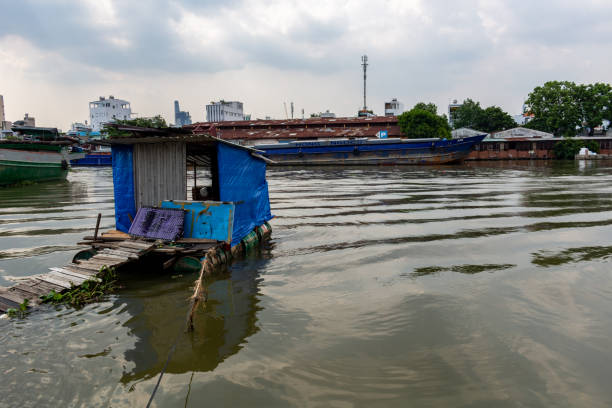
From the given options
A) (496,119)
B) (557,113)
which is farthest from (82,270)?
(496,119)

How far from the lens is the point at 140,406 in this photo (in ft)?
11.7

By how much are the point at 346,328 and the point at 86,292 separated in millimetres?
3925

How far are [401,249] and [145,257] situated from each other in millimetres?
5424

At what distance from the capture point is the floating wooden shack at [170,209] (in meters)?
6.93

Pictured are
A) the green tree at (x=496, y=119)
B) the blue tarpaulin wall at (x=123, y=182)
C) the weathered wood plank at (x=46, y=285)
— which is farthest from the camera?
the green tree at (x=496, y=119)

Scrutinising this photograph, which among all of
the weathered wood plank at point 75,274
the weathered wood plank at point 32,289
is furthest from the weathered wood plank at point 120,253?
the weathered wood plank at point 32,289

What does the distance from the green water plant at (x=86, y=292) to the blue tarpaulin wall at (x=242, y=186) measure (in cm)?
244

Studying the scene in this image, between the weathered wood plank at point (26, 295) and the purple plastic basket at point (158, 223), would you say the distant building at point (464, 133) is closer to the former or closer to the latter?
the purple plastic basket at point (158, 223)

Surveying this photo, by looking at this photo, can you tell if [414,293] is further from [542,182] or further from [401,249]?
[542,182]

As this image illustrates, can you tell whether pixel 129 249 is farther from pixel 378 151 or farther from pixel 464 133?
pixel 464 133

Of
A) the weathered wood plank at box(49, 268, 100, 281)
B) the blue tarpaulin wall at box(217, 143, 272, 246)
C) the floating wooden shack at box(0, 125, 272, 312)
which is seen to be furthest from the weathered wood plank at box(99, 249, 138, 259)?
the blue tarpaulin wall at box(217, 143, 272, 246)

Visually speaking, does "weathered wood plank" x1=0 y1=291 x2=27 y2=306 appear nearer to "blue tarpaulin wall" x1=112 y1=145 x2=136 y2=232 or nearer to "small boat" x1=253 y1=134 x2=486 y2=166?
"blue tarpaulin wall" x1=112 y1=145 x2=136 y2=232

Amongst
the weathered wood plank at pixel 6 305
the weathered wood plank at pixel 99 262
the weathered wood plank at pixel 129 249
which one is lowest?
the weathered wood plank at pixel 6 305

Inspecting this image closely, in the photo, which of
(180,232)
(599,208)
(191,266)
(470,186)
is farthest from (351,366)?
(470,186)
